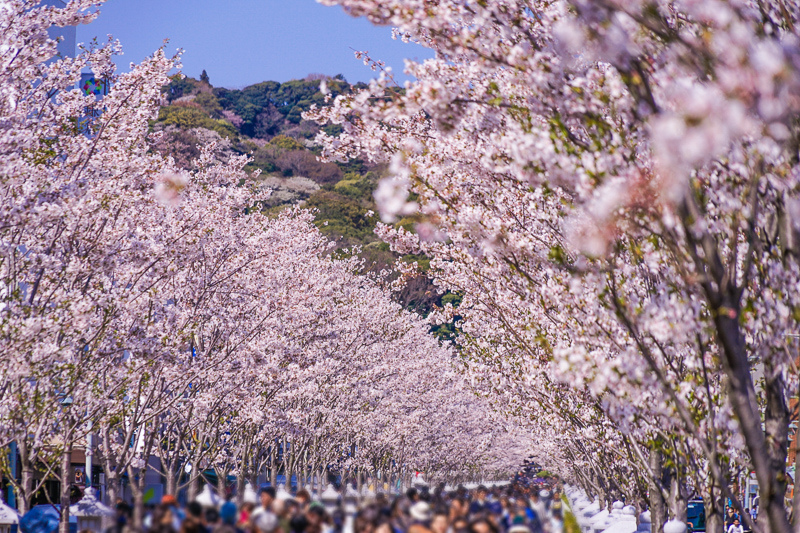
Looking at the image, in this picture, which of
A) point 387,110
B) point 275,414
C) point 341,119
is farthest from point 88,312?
point 275,414

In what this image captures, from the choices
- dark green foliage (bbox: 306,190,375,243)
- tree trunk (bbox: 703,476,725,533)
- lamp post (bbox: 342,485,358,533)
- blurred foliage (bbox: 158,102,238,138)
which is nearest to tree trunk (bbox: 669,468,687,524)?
tree trunk (bbox: 703,476,725,533)

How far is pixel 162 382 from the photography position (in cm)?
1759

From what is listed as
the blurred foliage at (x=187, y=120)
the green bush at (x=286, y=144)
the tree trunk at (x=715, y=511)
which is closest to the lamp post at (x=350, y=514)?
the tree trunk at (x=715, y=511)

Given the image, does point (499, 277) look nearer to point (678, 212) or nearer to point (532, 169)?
point (532, 169)

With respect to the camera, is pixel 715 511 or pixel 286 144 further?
pixel 286 144

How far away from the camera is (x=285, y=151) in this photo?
108750 mm

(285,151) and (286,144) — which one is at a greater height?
(286,144)

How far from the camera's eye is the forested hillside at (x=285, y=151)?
239 feet

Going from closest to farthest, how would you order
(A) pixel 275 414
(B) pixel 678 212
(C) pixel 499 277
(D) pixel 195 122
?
(B) pixel 678 212 < (C) pixel 499 277 < (A) pixel 275 414 < (D) pixel 195 122

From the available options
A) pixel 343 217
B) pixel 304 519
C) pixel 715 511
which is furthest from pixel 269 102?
pixel 304 519

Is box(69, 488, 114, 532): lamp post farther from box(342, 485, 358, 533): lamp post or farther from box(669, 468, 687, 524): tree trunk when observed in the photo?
box(669, 468, 687, 524): tree trunk

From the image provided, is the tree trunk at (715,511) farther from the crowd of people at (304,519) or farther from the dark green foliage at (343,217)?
the dark green foliage at (343,217)

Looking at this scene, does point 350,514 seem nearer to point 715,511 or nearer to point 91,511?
point 715,511

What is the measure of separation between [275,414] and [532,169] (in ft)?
63.2
